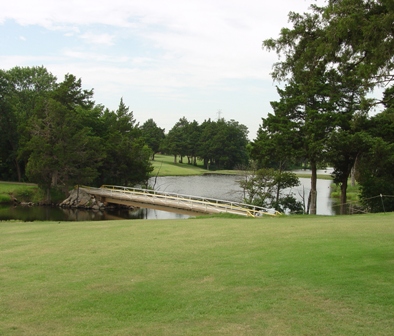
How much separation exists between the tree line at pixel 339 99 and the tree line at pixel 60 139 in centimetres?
2205

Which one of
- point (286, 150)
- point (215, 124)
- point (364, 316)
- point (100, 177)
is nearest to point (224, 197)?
point (100, 177)

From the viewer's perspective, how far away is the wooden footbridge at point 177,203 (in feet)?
88.6

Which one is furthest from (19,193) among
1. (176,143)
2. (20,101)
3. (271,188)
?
(176,143)

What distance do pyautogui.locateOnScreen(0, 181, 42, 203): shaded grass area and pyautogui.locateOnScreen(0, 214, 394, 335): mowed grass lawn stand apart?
123 feet

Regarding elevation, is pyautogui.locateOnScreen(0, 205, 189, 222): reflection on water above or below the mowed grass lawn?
below

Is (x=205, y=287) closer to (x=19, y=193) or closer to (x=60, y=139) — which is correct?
(x=60, y=139)

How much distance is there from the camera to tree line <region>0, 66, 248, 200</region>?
4491 cm

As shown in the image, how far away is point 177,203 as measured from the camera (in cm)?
Result: 3372

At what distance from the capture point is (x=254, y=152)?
→ 3353 cm

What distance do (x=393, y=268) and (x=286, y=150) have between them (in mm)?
23298

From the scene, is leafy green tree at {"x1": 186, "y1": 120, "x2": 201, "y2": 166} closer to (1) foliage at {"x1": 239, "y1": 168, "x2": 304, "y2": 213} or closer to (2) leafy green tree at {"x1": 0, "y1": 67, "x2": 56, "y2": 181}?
(2) leafy green tree at {"x1": 0, "y1": 67, "x2": 56, "y2": 181}

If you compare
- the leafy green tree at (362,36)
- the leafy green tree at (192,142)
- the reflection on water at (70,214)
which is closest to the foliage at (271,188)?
the reflection on water at (70,214)

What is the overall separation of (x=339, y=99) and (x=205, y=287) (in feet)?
81.8

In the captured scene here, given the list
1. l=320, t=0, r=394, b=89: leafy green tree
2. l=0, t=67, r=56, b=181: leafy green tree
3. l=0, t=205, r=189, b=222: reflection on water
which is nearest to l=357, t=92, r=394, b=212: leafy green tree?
l=320, t=0, r=394, b=89: leafy green tree
